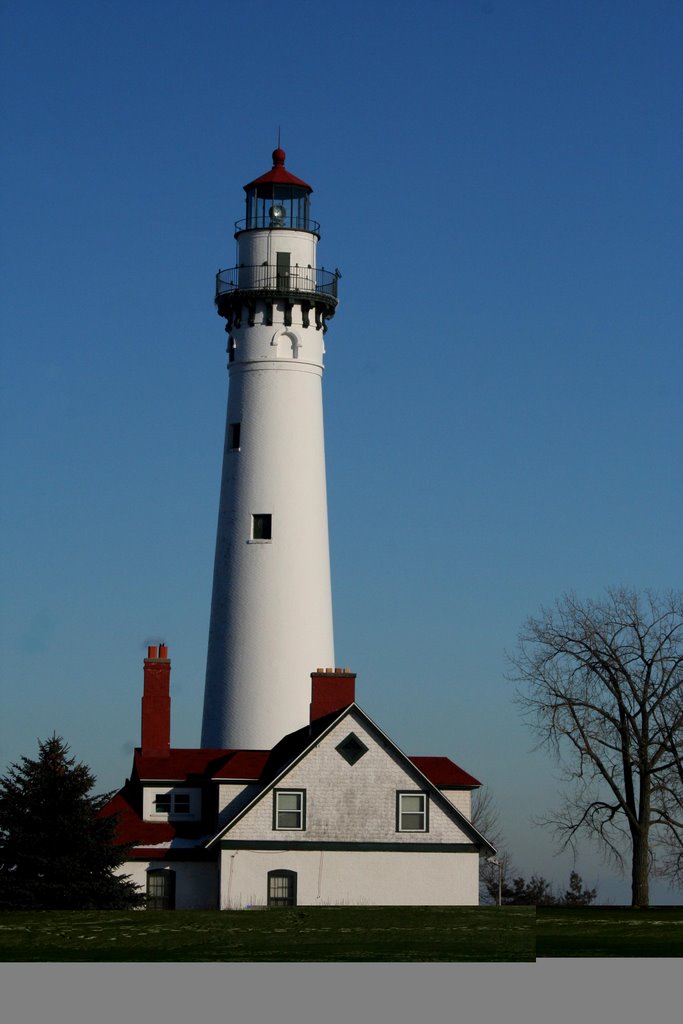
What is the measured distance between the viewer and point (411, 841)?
166ft

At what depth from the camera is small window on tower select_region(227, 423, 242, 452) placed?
60938mm

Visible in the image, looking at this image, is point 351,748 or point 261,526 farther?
point 261,526

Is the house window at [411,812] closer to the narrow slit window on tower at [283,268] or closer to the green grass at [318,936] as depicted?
the green grass at [318,936]

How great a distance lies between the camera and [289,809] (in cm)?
5041

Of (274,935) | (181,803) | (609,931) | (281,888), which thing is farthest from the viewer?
(181,803)

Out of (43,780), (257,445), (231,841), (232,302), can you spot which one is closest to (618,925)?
(231,841)

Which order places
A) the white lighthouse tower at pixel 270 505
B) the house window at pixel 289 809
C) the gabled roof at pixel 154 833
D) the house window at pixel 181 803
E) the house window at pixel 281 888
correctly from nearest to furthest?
1. the house window at pixel 281 888
2. the house window at pixel 289 809
3. the gabled roof at pixel 154 833
4. the house window at pixel 181 803
5. the white lighthouse tower at pixel 270 505

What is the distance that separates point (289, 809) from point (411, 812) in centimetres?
283

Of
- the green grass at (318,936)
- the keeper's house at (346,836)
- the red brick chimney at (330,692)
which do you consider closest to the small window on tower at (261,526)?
the red brick chimney at (330,692)

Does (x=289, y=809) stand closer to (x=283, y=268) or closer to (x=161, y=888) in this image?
(x=161, y=888)

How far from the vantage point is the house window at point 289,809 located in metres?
50.3

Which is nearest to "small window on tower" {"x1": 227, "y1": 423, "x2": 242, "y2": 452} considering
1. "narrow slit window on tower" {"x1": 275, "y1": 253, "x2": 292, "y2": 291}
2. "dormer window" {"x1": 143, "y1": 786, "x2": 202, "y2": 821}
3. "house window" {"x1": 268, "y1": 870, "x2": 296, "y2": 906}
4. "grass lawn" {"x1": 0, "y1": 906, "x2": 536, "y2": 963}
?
"narrow slit window on tower" {"x1": 275, "y1": 253, "x2": 292, "y2": 291}

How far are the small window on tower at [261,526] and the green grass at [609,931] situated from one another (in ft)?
41.2

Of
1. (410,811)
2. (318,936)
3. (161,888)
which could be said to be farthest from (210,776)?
(318,936)
